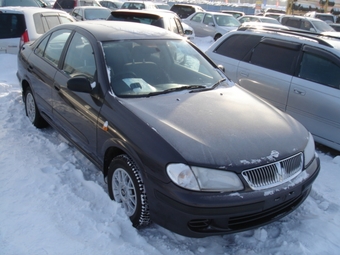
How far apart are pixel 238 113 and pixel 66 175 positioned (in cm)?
191

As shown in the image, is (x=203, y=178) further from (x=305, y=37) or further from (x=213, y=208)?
(x=305, y=37)

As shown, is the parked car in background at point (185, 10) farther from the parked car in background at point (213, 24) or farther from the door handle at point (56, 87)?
the door handle at point (56, 87)

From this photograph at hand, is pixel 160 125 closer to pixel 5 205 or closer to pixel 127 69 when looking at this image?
A: pixel 127 69

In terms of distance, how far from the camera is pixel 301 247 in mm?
2881

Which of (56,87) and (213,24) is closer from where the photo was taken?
(56,87)

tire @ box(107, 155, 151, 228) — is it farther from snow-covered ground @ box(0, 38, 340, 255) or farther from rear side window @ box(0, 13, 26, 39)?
rear side window @ box(0, 13, 26, 39)

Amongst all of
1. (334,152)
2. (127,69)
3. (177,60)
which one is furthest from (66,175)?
(334,152)

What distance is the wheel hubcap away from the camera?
9.84ft

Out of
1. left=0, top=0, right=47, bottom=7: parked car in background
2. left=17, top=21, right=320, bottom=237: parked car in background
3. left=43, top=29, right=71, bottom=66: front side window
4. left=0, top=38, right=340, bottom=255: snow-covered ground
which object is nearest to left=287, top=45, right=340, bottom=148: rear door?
left=0, top=38, right=340, bottom=255: snow-covered ground

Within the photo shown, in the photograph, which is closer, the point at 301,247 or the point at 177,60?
the point at 301,247

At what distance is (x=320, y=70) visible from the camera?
5070 mm

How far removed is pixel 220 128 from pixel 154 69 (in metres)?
1.18

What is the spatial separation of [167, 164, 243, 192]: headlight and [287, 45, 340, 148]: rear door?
2.80 meters

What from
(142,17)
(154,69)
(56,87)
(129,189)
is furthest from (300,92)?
(142,17)
